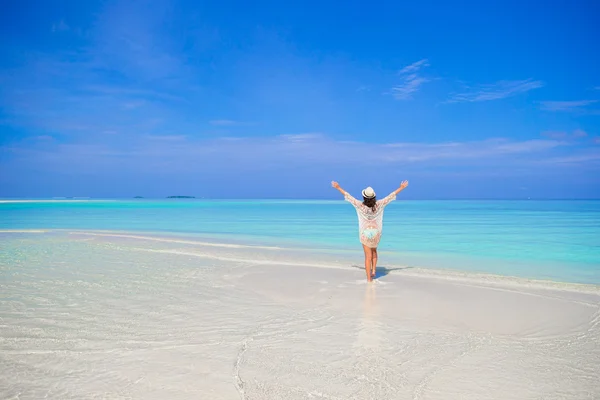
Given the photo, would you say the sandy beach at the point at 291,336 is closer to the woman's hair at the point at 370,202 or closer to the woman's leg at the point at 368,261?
the woman's leg at the point at 368,261

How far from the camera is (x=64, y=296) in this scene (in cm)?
733

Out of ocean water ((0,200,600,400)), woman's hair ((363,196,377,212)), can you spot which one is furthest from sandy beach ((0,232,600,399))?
woman's hair ((363,196,377,212))

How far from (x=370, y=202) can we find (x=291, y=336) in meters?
4.24

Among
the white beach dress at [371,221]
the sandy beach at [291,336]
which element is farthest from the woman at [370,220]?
the sandy beach at [291,336]

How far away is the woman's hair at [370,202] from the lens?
8816mm

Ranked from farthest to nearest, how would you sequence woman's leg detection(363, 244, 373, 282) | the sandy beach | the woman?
woman's leg detection(363, 244, 373, 282) → the woman → the sandy beach

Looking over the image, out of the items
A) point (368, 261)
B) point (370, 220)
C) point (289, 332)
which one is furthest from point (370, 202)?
point (289, 332)

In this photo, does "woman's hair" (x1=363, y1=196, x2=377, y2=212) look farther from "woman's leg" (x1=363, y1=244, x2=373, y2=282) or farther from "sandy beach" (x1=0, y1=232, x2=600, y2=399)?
"sandy beach" (x1=0, y1=232, x2=600, y2=399)

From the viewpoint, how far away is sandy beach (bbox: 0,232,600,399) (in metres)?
3.99

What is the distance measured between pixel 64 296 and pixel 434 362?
6430mm

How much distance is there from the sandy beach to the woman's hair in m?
1.74

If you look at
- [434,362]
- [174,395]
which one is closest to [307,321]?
[434,362]

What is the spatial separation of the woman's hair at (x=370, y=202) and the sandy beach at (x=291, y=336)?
1743 millimetres

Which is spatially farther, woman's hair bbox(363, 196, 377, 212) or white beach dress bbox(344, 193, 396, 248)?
white beach dress bbox(344, 193, 396, 248)
